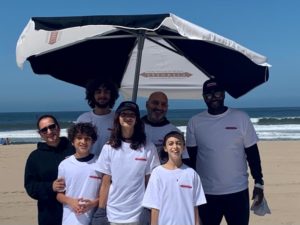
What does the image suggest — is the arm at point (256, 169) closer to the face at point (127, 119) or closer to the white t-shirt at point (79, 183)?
the face at point (127, 119)

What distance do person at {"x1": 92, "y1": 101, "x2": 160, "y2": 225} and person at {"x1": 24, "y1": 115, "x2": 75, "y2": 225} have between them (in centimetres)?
40

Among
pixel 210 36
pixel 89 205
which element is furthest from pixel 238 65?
pixel 89 205

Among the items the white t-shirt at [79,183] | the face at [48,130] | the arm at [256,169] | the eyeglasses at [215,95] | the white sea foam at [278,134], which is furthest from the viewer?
the white sea foam at [278,134]

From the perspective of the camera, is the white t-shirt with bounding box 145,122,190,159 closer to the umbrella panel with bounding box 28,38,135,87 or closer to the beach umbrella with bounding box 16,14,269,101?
the beach umbrella with bounding box 16,14,269,101

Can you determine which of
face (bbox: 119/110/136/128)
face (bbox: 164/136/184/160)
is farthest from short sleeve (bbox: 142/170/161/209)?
face (bbox: 119/110/136/128)

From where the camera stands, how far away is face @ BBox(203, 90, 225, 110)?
4.32 m

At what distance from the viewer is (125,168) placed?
379cm

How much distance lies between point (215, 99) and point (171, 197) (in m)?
1.07

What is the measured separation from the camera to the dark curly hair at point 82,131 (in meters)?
3.90

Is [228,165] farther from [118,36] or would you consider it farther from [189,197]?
[118,36]

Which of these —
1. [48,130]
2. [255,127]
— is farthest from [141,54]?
[255,127]

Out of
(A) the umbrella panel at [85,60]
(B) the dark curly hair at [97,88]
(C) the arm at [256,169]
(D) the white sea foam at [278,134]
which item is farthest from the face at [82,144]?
(D) the white sea foam at [278,134]

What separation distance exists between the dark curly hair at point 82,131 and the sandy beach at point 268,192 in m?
4.07

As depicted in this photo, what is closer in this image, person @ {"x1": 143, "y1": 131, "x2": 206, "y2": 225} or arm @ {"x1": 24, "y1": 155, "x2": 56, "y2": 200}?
person @ {"x1": 143, "y1": 131, "x2": 206, "y2": 225}
